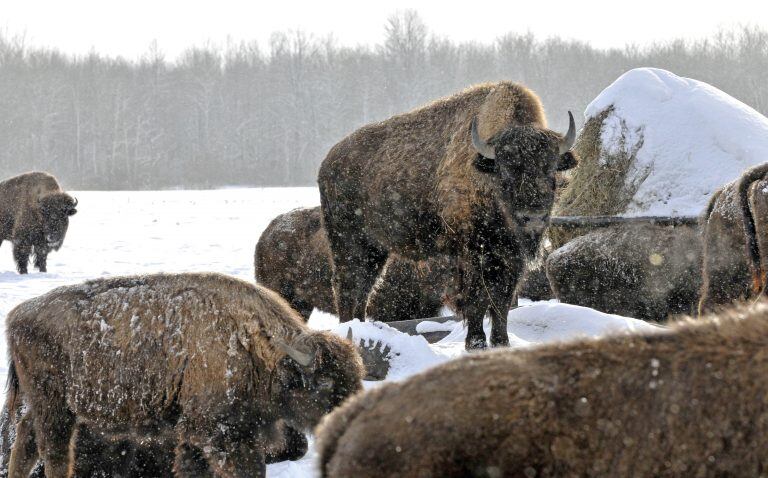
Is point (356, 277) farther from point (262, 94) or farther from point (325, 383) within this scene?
point (262, 94)

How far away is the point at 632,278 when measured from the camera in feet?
29.9

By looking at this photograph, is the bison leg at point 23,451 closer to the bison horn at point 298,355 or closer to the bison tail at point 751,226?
the bison horn at point 298,355

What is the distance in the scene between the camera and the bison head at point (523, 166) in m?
5.54

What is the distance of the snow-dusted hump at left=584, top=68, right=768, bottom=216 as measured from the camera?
9.65m

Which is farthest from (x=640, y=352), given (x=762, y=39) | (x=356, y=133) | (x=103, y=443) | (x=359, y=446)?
(x=762, y=39)

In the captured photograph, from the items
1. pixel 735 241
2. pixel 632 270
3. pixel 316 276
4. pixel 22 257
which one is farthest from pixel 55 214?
pixel 735 241

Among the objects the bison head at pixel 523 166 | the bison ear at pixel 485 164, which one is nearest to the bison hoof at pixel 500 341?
the bison head at pixel 523 166

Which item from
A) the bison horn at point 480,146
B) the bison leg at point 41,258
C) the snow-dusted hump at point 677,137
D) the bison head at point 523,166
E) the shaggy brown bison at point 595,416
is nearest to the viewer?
the shaggy brown bison at point 595,416

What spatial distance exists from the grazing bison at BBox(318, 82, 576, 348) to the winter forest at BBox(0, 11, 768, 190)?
52004mm

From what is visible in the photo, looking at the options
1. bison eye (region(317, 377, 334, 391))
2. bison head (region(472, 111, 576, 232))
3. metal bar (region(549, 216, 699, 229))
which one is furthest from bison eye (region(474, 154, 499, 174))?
metal bar (region(549, 216, 699, 229))

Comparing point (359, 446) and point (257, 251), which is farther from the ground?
point (359, 446)

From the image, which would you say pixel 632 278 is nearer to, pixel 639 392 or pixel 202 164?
pixel 639 392

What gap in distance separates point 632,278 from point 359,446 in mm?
7768

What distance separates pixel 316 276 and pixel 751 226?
5021mm
